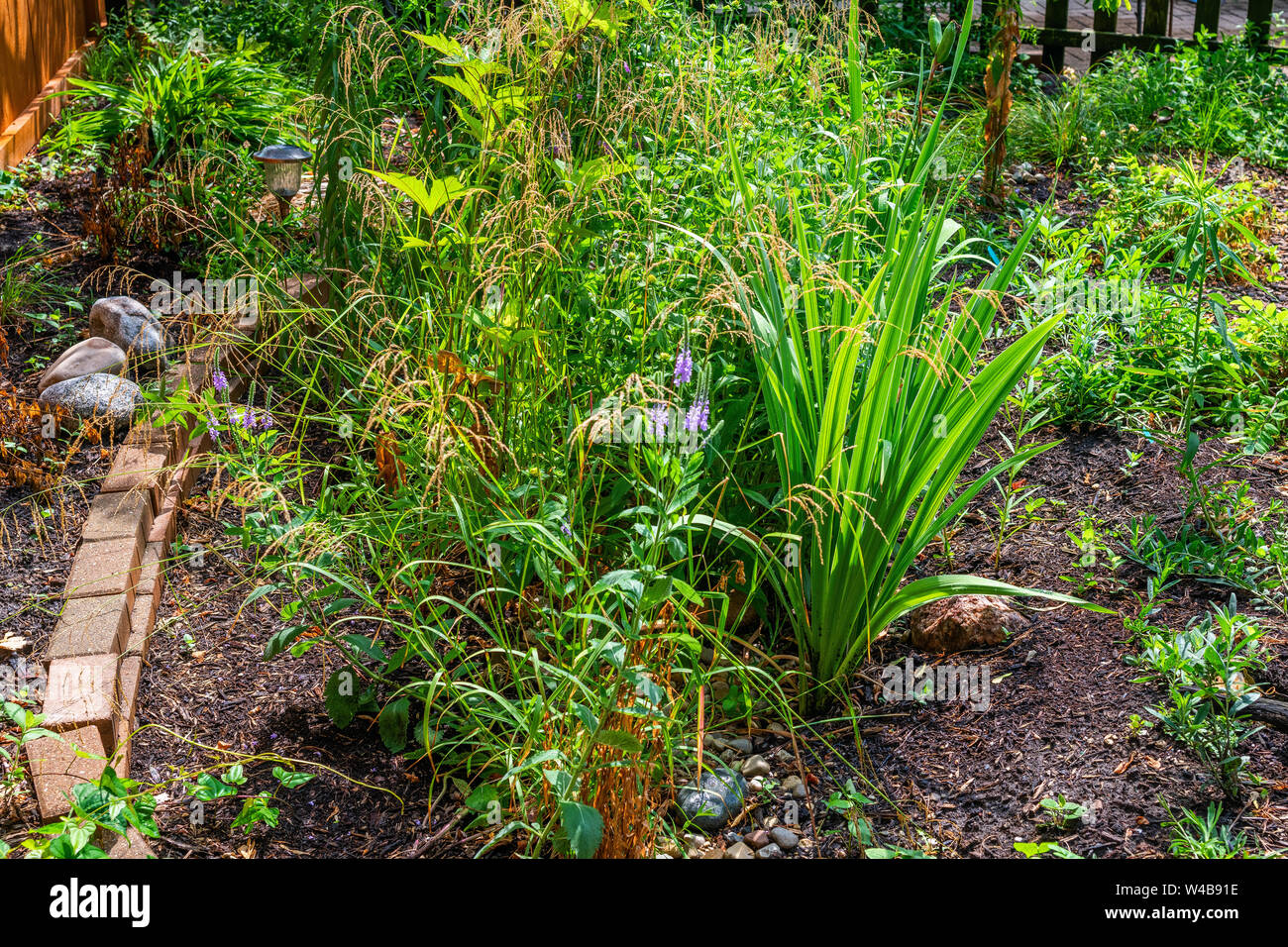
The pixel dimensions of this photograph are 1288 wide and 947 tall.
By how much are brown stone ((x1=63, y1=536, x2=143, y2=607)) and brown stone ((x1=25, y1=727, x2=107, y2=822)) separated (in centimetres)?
48

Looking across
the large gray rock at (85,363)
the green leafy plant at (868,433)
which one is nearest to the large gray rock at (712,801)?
the green leafy plant at (868,433)

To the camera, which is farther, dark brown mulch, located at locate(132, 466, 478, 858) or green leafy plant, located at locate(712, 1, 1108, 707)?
green leafy plant, located at locate(712, 1, 1108, 707)

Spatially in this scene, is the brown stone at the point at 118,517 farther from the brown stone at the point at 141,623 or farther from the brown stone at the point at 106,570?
the brown stone at the point at 141,623

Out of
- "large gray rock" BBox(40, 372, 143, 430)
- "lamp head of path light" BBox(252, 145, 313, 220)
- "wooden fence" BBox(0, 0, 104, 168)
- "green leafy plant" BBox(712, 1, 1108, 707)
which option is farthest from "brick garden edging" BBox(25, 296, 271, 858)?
"wooden fence" BBox(0, 0, 104, 168)

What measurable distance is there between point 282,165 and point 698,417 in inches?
108

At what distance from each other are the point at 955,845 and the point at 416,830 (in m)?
1.09

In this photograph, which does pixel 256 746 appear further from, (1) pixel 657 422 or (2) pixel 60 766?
(1) pixel 657 422

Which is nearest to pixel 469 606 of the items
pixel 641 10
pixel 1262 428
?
pixel 1262 428

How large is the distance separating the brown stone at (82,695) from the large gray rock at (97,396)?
1.10m

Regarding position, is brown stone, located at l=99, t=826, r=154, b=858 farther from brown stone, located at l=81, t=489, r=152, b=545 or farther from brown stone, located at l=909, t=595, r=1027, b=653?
brown stone, located at l=909, t=595, r=1027, b=653

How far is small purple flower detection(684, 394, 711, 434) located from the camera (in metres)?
2.05

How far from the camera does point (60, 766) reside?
2334mm

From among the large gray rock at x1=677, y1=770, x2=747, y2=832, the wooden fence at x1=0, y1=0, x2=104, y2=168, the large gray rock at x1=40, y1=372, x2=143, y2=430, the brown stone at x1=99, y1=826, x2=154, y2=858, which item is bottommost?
the brown stone at x1=99, y1=826, x2=154, y2=858
